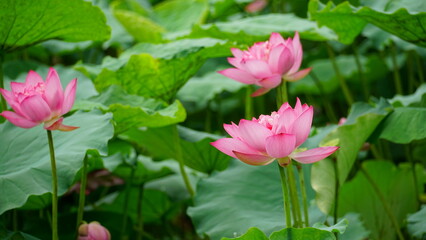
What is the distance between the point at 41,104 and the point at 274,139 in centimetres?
36

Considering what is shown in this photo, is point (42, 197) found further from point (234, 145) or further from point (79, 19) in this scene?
point (234, 145)

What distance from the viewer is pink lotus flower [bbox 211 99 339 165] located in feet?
2.52

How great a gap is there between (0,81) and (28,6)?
173 millimetres

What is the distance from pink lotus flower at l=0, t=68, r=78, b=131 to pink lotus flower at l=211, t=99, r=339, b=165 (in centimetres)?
28

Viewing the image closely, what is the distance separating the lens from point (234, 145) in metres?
0.81

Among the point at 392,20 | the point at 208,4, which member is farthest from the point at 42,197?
the point at 208,4

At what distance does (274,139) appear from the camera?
2.49 ft

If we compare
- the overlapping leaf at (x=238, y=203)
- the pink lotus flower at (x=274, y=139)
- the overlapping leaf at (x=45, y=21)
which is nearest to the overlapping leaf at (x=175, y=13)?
the overlapping leaf at (x=45, y=21)

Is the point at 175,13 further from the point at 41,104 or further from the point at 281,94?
the point at 41,104

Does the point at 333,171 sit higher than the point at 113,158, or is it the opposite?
the point at 333,171

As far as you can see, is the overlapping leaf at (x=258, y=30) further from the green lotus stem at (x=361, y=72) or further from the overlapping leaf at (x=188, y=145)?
the green lotus stem at (x=361, y=72)

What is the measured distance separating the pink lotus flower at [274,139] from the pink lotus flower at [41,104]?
0.91ft

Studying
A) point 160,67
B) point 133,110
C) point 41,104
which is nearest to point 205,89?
point 160,67

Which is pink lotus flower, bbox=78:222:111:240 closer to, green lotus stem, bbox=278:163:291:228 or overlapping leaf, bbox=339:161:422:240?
green lotus stem, bbox=278:163:291:228
